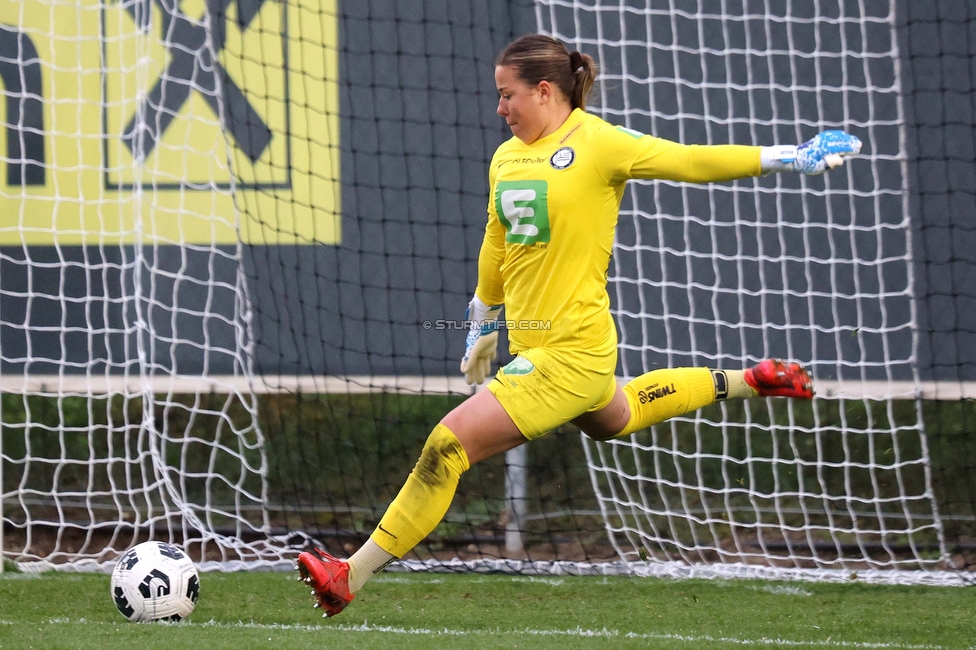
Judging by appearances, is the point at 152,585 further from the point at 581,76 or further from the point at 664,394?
the point at 581,76

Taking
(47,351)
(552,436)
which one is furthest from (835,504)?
(47,351)

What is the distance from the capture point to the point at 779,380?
13.9ft

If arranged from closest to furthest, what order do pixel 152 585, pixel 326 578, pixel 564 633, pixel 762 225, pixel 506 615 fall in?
pixel 326 578 < pixel 152 585 < pixel 564 633 < pixel 506 615 < pixel 762 225

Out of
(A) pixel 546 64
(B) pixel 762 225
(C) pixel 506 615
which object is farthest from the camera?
(B) pixel 762 225

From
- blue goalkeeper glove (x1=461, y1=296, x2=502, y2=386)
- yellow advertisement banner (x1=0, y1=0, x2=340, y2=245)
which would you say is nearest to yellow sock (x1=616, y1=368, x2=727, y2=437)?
blue goalkeeper glove (x1=461, y1=296, x2=502, y2=386)

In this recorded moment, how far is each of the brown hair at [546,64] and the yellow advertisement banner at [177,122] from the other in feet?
8.70

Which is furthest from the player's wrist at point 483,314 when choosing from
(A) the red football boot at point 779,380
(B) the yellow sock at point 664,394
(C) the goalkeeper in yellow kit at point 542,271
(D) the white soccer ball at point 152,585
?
(D) the white soccer ball at point 152,585

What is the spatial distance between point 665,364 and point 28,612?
3287mm

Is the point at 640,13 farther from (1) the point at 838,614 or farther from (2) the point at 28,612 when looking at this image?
(2) the point at 28,612

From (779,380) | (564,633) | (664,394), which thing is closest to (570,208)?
(664,394)

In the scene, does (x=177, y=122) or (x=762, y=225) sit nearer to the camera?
(x=762, y=225)

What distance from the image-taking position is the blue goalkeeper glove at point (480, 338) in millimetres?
4180

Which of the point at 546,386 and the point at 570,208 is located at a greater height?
the point at 570,208

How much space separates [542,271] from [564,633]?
4.21 ft
